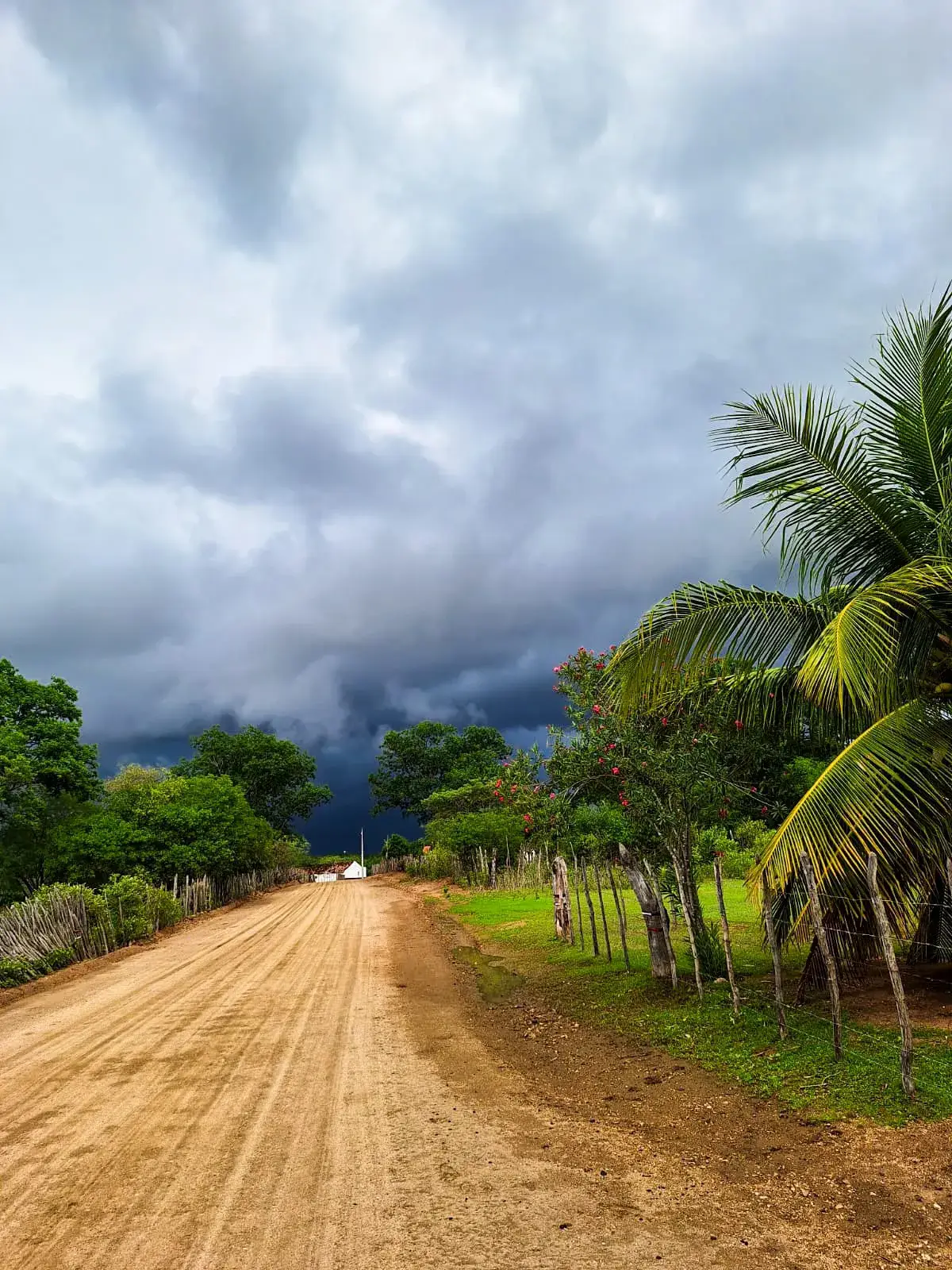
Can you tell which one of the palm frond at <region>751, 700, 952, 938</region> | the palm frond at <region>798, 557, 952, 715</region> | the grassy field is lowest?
the grassy field

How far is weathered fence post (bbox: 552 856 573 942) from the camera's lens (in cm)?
1589

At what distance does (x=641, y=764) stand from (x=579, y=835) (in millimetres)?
2078

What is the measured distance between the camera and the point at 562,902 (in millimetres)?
16375

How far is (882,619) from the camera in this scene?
22.0ft

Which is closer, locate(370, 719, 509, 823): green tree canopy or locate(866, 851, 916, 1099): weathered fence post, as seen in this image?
locate(866, 851, 916, 1099): weathered fence post

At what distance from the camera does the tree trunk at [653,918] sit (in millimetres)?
10477

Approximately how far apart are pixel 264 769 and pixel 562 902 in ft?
172

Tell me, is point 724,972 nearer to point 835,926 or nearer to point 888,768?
point 835,926

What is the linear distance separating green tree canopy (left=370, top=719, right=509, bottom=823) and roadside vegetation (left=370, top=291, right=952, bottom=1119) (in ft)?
208

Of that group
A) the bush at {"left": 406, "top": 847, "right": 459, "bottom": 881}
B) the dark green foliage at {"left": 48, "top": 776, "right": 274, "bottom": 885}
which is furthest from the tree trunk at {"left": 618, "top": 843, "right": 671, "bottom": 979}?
the bush at {"left": 406, "top": 847, "right": 459, "bottom": 881}

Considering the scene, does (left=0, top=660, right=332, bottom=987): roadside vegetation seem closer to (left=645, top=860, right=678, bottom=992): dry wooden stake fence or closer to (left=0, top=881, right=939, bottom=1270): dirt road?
(left=0, top=881, right=939, bottom=1270): dirt road

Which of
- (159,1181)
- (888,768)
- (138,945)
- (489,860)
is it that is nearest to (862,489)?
(888,768)

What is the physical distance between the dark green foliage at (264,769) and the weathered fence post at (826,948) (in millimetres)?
60312

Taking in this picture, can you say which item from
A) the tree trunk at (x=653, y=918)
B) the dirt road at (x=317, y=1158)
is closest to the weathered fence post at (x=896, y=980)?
the dirt road at (x=317, y=1158)
